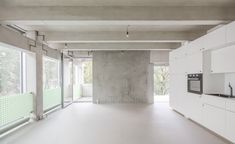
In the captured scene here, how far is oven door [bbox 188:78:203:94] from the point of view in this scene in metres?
5.55

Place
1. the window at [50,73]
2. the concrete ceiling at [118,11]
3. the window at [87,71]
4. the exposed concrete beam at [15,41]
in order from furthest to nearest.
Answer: the window at [87,71] → the window at [50,73] → the exposed concrete beam at [15,41] → the concrete ceiling at [118,11]

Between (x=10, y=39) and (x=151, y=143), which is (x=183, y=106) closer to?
(x=151, y=143)

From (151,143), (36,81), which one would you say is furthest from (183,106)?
(36,81)

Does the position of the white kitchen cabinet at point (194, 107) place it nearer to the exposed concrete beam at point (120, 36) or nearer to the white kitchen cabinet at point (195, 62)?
the white kitchen cabinet at point (195, 62)

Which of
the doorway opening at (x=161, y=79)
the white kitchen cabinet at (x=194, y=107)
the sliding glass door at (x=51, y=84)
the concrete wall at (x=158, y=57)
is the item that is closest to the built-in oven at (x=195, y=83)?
the white kitchen cabinet at (x=194, y=107)

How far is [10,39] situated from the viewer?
486 centimetres

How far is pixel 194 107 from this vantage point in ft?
19.4

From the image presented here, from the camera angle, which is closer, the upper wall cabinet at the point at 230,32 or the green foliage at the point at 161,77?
the upper wall cabinet at the point at 230,32

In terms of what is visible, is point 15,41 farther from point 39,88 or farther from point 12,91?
point 39,88

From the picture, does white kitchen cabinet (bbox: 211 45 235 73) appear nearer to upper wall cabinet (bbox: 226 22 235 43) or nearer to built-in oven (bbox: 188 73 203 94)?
upper wall cabinet (bbox: 226 22 235 43)

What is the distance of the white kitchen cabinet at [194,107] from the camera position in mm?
5554

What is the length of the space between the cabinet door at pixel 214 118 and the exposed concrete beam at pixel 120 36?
2.74 metres

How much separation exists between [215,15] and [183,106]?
338 centimetres

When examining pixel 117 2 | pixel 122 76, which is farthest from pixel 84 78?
pixel 117 2
